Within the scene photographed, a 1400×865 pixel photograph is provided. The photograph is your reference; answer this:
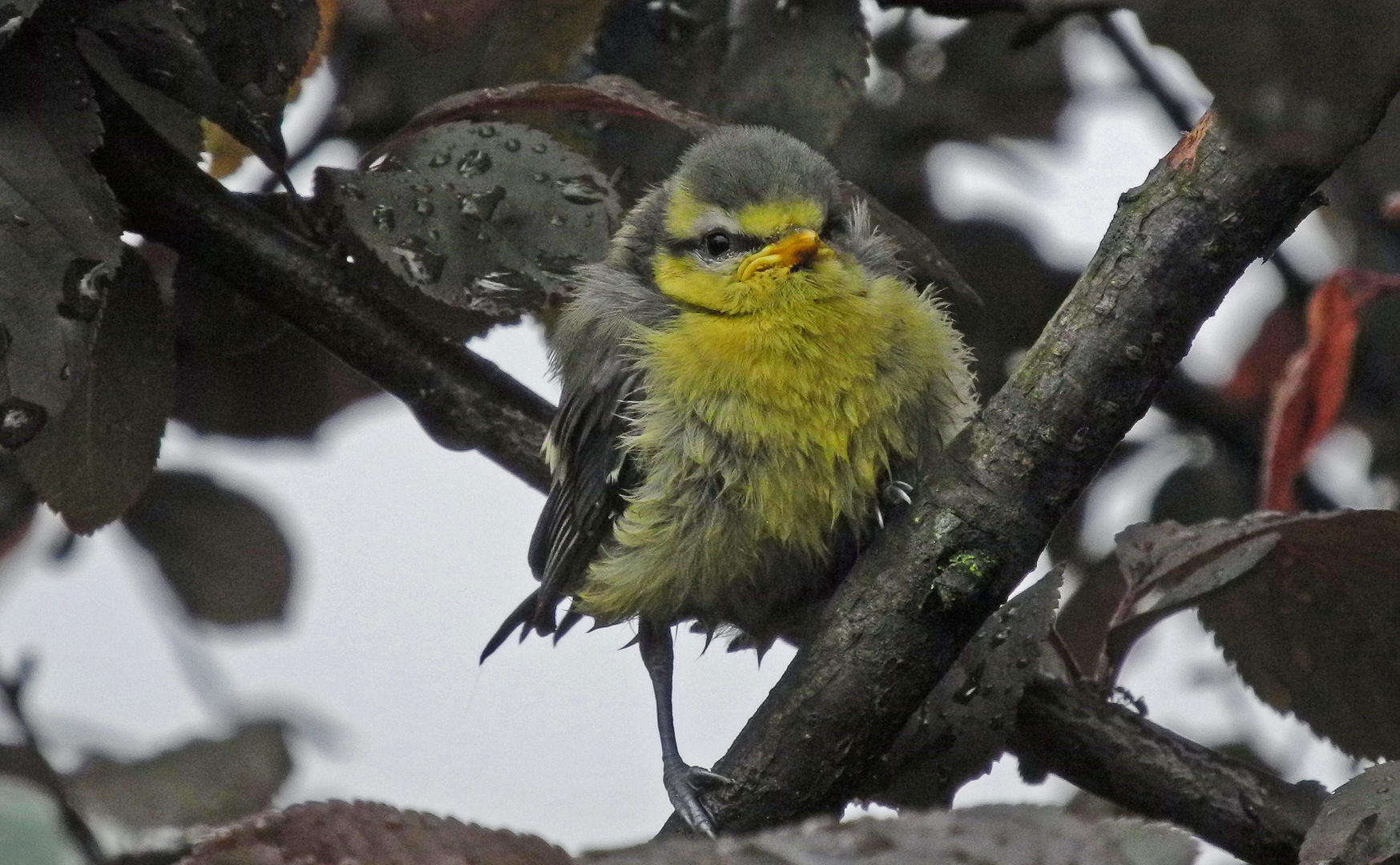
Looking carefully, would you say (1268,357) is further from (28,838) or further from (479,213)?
(28,838)

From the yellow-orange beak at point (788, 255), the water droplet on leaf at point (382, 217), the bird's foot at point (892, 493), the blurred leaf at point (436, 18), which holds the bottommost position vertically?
the bird's foot at point (892, 493)

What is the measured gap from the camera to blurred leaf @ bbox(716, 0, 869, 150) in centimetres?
212

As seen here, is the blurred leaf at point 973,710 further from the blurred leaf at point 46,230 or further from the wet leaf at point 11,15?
the wet leaf at point 11,15

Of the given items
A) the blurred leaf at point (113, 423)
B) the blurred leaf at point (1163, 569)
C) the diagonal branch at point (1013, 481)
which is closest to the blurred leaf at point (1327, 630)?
the blurred leaf at point (1163, 569)

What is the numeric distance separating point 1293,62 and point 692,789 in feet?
4.38

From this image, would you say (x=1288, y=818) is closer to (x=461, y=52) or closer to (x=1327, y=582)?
(x=1327, y=582)

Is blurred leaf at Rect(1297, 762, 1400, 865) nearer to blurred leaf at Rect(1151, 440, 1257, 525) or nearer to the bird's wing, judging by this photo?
the bird's wing

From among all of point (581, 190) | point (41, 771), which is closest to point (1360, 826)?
point (581, 190)

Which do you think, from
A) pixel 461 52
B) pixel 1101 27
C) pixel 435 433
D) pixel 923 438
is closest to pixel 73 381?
pixel 435 433

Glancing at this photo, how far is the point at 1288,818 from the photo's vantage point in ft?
6.18

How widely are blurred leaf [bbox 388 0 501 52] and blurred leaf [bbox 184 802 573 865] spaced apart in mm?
1060

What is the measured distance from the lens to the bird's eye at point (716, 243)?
251 cm

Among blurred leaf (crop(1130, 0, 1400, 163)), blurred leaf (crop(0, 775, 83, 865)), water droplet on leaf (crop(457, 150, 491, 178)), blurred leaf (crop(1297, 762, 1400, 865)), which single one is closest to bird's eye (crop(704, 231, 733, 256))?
water droplet on leaf (crop(457, 150, 491, 178))

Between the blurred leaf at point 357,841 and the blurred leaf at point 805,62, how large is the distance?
4.47 ft
